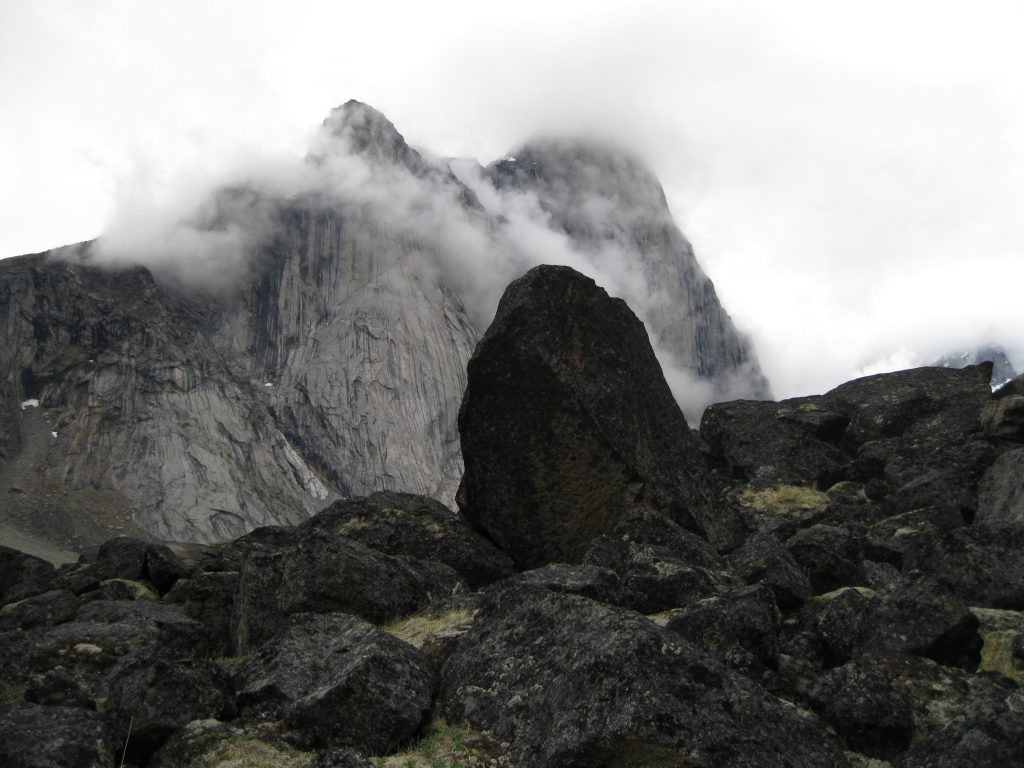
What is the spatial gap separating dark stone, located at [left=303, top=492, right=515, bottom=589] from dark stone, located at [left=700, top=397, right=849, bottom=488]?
345 inches

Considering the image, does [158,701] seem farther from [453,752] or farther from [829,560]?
[829,560]

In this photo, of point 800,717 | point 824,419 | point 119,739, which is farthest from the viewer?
point 824,419

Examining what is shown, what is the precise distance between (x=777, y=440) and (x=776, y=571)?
43.3 ft

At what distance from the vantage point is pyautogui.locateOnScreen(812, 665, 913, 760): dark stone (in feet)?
31.2

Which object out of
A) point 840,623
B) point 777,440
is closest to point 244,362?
point 777,440

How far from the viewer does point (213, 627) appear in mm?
20422

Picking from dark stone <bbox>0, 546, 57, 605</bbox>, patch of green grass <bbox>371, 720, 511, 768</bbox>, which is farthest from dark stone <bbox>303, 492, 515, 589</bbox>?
dark stone <bbox>0, 546, 57, 605</bbox>

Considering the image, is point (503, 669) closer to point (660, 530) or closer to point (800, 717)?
point (800, 717)

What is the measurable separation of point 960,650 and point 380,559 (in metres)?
9.61

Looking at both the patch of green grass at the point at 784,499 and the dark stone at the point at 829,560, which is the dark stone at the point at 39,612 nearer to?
the dark stone at the point at 829,560

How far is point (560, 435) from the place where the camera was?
20797mm

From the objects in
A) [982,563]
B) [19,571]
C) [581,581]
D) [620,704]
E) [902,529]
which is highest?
[19,571]

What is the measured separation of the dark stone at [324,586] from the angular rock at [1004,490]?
1086cm

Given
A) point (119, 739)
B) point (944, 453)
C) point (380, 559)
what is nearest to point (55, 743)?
point (119, 739)
